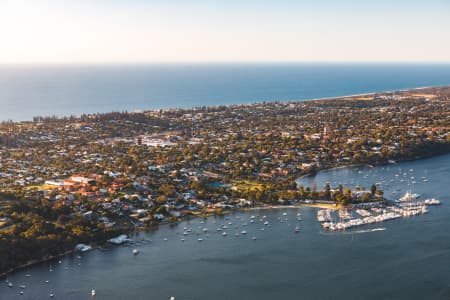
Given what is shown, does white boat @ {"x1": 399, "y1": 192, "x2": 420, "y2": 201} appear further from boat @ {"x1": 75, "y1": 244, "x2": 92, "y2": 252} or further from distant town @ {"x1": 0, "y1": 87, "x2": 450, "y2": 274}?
boat @ {"x1": 75, "y1": 244, "x2": 92, "y2": 252}

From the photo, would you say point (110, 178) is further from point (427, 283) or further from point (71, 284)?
point (427, 283)

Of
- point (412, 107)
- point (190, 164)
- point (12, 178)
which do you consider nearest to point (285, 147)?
point (190, 164)

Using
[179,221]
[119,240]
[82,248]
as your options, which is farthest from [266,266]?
[82,248]

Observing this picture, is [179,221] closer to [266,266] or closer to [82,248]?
[82,248]

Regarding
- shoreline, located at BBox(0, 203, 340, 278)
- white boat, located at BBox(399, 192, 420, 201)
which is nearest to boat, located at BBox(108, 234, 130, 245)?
shoreline, located at BBox(0, 203, 340, 278)

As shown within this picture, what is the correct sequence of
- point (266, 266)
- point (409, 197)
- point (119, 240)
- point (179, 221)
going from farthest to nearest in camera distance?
point (409, 197) < point (179, 221) < point (119, 240) < point (266, 266)

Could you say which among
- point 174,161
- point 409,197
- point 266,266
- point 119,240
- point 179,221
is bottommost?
point 266,266
